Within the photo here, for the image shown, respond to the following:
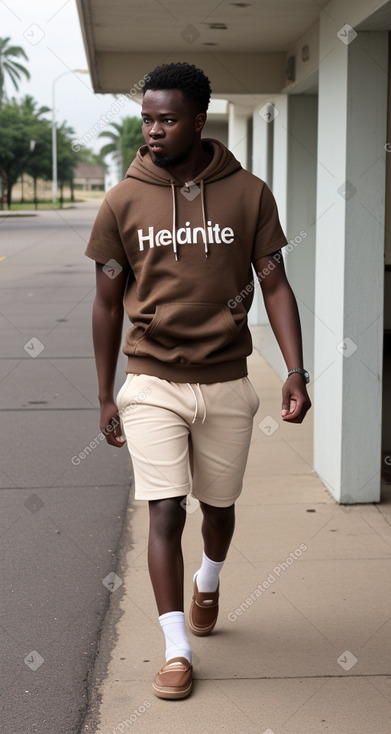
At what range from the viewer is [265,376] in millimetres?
10438

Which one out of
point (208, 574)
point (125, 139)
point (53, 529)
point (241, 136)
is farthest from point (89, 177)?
point (208, 574)

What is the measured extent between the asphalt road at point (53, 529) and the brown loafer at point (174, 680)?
0.27m

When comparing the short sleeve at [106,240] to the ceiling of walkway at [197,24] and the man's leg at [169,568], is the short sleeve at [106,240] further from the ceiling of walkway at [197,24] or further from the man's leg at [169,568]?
the ceiling of walkway at [197,24]

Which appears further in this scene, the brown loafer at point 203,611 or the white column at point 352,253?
the white column at point 352,253

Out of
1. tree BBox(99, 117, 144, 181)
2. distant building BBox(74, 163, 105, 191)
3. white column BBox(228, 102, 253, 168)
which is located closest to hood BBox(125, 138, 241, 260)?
white column BBox(228, 102, 253, 168)

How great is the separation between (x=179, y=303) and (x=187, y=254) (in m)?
0.16

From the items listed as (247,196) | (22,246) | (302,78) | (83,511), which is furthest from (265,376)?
(22,246)

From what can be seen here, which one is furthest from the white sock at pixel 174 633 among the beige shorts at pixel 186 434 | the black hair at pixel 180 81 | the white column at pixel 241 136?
the white column at pixel 241 136

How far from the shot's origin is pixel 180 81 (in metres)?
3.57

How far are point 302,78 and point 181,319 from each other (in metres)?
4.98

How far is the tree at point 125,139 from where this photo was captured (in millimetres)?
105319

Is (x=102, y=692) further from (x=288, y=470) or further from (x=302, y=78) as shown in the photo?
(x=302, y=78)

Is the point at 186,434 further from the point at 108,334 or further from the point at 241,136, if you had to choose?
the point at 241,136

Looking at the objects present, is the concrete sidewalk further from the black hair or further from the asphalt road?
the black hair
